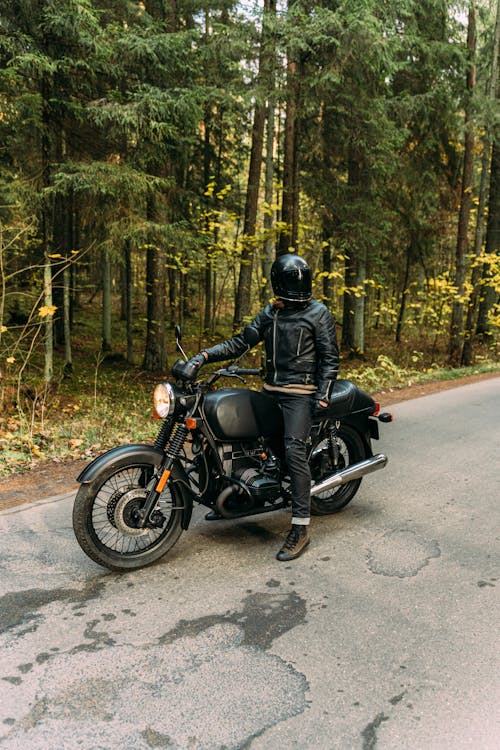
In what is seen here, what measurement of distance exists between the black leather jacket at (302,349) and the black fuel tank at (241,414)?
0.72 ft

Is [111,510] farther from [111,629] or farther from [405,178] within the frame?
[405,178]

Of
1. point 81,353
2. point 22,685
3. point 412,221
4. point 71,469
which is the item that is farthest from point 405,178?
point 22,685

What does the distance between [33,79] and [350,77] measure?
6.31 metres

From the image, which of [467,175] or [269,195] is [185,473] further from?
[467,175]

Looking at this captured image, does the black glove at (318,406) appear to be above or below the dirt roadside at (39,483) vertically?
above

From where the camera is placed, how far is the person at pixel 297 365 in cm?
426

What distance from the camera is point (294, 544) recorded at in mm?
4230

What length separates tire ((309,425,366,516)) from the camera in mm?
4887

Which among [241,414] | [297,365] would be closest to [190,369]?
[241,414]

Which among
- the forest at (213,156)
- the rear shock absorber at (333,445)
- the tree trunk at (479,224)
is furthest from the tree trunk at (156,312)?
the rear shock absorber at (333,445)

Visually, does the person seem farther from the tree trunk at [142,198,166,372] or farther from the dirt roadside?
the tree trunk at [142,198,166,372]

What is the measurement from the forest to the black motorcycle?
2.77 m

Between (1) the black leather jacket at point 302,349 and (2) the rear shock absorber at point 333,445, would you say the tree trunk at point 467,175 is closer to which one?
(2) the rear shock absorber at point 333,445

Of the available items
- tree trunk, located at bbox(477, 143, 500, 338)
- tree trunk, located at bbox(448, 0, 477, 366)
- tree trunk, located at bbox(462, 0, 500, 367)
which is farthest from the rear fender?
tree trunk, located at bbox(477, 143, 500, 338)
